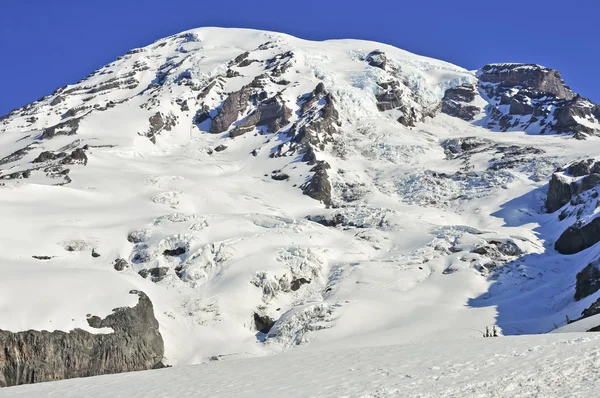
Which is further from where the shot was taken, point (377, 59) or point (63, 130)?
point (377, 59)

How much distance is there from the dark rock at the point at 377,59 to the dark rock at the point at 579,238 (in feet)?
320

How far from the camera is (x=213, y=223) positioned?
236 ft

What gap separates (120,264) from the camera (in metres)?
62.7

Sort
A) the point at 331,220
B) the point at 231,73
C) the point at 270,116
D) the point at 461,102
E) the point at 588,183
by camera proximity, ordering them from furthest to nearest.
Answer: the point at 461,102 → the point at 231,73 → the point at 270,116 → the point at 331,220 → the point at 588,183

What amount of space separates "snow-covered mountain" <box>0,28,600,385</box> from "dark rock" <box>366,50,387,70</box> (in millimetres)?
888

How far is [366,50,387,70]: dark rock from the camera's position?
6328 inches

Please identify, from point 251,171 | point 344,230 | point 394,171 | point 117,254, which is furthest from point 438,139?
point 117,254

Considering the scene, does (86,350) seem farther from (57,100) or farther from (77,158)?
(57,100)

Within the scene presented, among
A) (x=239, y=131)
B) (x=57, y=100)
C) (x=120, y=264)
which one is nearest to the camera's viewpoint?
(x=120, y=264)

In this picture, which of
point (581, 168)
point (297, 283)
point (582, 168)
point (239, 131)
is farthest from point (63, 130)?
point (582, 168)

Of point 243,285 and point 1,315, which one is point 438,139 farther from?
point 1,315

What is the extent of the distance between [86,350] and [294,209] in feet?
160

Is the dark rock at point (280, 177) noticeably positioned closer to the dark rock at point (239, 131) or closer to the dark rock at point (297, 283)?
the dark rock at point (239, 131)

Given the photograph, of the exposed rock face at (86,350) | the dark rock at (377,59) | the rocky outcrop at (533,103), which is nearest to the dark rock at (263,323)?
the exposed rock face at (86,350)
